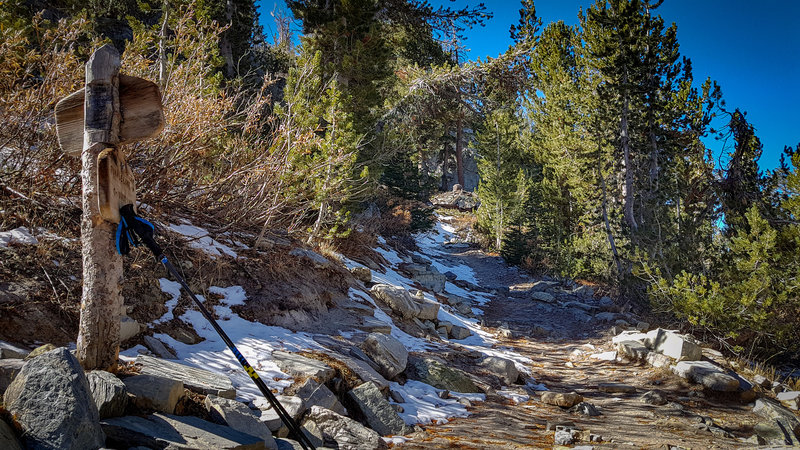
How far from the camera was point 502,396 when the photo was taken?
5.77 m

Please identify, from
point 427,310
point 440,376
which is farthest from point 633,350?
point 440,376

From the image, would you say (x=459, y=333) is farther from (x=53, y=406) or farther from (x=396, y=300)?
(x=53, y=406)

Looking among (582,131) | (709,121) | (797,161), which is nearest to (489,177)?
(582,131)

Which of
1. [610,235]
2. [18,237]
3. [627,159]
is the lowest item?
[18,237]

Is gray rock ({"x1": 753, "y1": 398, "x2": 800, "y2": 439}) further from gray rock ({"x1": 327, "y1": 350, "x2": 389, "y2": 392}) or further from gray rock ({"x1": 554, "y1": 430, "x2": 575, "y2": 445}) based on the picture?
gray rock ({"x1": 327, "y1": 350, "x2": 389, "y2": 392})

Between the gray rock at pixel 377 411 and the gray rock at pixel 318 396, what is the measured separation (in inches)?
8.3

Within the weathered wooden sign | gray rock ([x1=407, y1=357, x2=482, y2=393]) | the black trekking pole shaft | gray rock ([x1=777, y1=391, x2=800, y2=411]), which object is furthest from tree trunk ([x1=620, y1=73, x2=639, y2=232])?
the weathered wooden sign

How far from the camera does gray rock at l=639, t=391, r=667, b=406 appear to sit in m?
5.72

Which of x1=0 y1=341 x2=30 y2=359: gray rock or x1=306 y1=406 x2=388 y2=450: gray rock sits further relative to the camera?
x1=306 y1=406 x2=388 y2=450: gray rock

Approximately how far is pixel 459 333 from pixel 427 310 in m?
0.79

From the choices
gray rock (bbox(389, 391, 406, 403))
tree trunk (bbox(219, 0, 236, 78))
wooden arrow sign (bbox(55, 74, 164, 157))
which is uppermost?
tree trunk (bbox(219, 0, 236, 78))

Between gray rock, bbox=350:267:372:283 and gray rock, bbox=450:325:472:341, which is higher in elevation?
Answer: gray rock, bbox=350:267:372:283

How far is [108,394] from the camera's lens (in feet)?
8.54

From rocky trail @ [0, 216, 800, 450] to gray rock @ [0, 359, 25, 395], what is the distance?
0.04 ft
